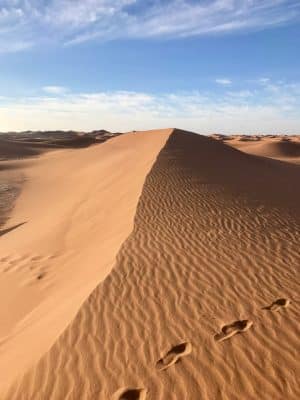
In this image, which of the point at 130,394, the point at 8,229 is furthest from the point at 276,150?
the point at 130,394

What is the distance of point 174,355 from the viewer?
4648 millimetres

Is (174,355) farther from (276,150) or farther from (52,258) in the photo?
(276,150)

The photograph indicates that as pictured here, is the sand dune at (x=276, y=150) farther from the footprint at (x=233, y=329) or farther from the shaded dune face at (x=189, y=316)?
the footprint at (x=233, y=329)

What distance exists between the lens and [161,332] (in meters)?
5.12

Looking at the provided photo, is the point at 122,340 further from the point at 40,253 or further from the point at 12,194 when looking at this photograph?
the point at 12,194

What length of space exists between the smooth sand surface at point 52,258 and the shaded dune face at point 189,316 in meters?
0.39

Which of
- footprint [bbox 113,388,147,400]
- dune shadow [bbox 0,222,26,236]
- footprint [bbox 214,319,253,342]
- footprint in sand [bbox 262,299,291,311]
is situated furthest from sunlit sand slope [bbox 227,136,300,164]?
footprint [bbox 113,388,147,400]

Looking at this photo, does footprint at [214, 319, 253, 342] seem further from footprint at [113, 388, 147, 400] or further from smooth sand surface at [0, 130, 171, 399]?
smooth sand surface at [0, 130, 171, 399]

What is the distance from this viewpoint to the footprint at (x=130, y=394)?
4.10 metres

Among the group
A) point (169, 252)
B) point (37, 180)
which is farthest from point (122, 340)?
point (37, 180)

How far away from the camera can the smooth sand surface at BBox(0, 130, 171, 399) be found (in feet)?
18.7

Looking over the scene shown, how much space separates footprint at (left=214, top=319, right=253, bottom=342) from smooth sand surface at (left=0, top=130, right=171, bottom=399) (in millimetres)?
1968

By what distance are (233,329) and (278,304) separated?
0.95 m

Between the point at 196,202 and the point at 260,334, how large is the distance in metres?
6.07
